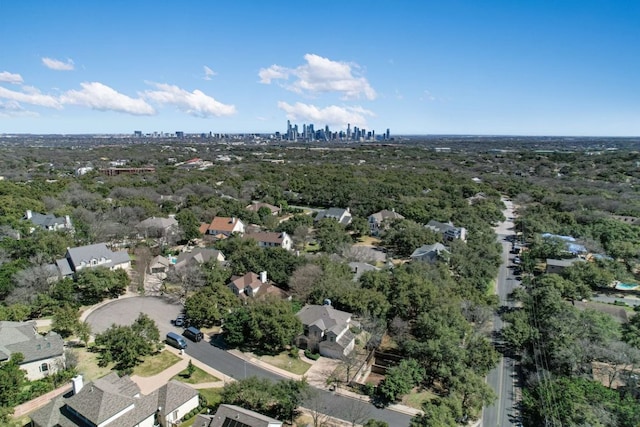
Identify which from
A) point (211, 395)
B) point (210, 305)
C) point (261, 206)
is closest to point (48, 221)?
point (261, 206)

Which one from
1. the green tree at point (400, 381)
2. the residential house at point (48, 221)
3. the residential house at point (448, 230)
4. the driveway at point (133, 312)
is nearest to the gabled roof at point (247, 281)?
the driveway at point (133, 312)

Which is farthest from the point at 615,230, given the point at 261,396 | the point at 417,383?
the point at 261,396

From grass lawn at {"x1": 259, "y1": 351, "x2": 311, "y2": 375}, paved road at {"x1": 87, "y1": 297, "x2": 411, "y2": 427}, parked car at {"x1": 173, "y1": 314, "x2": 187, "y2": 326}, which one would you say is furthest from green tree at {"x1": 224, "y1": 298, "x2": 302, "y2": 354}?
parked car at {"x1": 173, "y1": 314, "x2": 187, "y2": 326}

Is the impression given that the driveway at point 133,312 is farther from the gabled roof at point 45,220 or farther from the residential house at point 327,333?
the gabled roof at point 45,220

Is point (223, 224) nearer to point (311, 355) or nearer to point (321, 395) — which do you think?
point (311, 355)

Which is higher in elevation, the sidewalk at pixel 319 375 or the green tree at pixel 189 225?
the green tree at pixel 189 225

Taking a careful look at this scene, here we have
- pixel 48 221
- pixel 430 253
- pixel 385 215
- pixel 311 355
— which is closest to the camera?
pixel 311 355
